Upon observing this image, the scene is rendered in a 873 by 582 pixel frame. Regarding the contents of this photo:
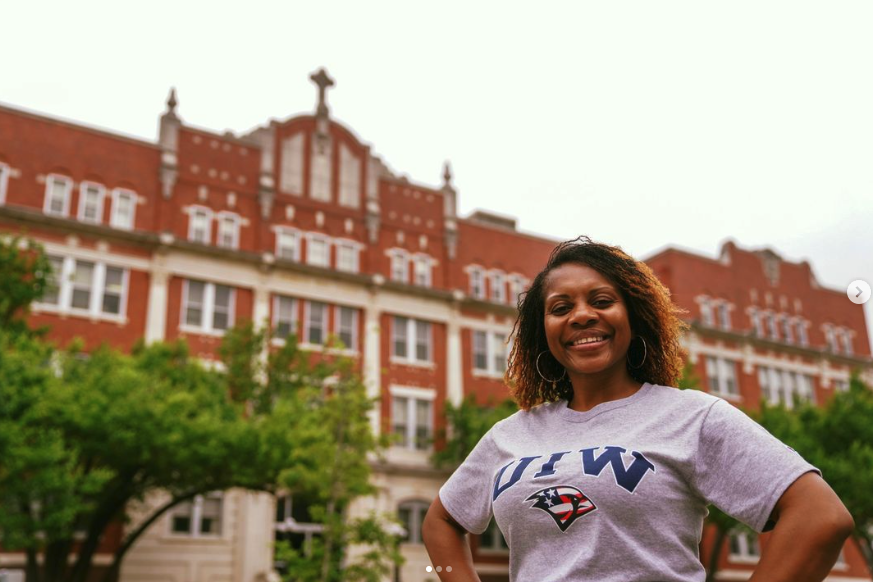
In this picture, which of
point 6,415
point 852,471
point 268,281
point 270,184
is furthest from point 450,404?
point 6,415

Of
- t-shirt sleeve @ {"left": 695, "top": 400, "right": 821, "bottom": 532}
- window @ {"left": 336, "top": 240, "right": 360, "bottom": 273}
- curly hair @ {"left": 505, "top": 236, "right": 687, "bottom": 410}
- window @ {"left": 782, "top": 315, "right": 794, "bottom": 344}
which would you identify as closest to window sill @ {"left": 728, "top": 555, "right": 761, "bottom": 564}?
window @ {"left": 782, "top": 315, "right": 794, "bottom": 344}

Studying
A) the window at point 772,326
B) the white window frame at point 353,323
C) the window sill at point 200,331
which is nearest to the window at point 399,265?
the white window frame at point 353,323

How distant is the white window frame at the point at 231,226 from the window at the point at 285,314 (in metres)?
2.36

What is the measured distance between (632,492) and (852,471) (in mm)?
28320

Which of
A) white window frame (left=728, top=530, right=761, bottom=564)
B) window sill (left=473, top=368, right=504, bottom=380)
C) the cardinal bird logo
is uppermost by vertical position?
window sill (left=473, top=368, right=504, bottom=380)

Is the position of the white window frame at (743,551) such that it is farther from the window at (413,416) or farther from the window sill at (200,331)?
the window sill at (200,331)

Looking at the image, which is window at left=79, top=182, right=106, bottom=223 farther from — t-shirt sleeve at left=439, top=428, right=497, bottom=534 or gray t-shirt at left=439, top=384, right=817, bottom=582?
gray t-shirt at left=439, top=384, right=817, bottom=582

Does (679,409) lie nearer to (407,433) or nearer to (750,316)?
(407,433)

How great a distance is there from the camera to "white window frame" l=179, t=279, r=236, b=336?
27.5 metres

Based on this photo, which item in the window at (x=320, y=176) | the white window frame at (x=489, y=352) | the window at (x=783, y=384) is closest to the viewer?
the window at (x=320, y=176)

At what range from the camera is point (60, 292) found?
2584cm

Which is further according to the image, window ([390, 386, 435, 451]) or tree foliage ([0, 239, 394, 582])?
window ([390, 386, 435, 451])

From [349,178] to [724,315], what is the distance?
1914 cm

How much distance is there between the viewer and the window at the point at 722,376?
126ft
